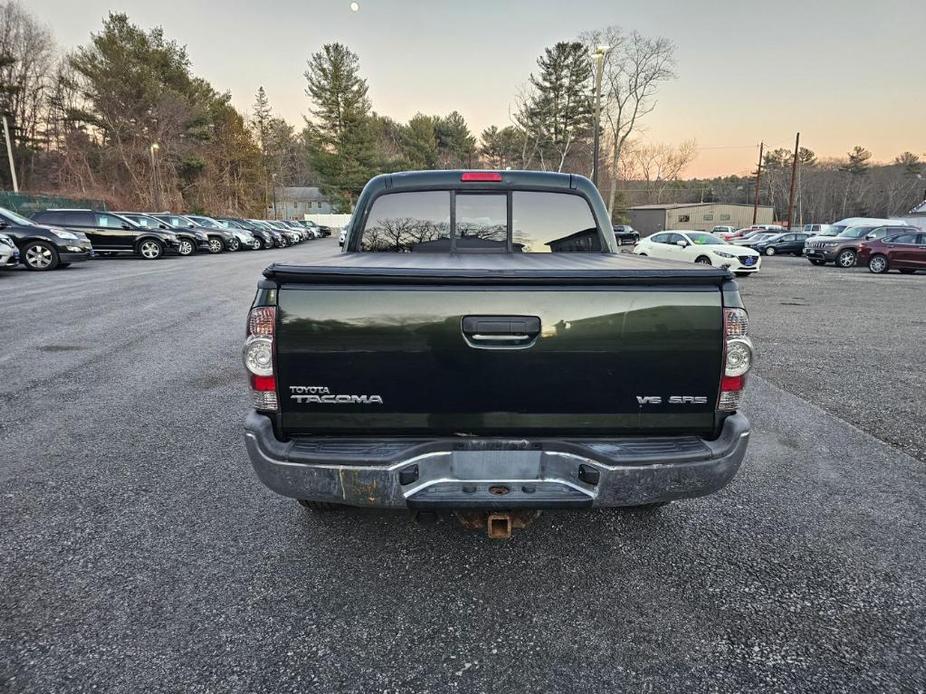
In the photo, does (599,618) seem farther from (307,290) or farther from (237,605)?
(307,290)

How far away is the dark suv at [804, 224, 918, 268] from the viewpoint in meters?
21.0

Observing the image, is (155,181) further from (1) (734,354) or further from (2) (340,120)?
(1) (734,354)

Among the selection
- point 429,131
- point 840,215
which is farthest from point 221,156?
point 840,215

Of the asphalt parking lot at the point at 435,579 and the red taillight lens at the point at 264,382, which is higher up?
the red taillight lens at the point at 264,382

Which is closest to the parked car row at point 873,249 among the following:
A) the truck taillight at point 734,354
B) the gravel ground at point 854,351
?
the gravel ground at point 854,351

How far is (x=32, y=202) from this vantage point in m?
34.0

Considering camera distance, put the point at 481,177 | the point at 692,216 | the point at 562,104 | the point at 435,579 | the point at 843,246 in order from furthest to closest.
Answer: the point at 692,216, the point at 562,104, the point at 843,246, the point at 481,177, the point at 435,579

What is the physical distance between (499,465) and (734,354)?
1065mm

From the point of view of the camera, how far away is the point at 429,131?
70.5 metres

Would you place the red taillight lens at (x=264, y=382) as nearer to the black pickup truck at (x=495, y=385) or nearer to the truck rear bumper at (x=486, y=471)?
the black pickup truck at (x=495, y=385)

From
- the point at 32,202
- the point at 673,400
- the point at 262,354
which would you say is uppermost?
the point at 32,202

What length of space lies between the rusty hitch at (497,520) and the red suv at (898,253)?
2301cm

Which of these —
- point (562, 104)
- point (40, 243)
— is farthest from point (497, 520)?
point (562, 104)

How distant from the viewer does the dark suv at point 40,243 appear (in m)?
14.6
